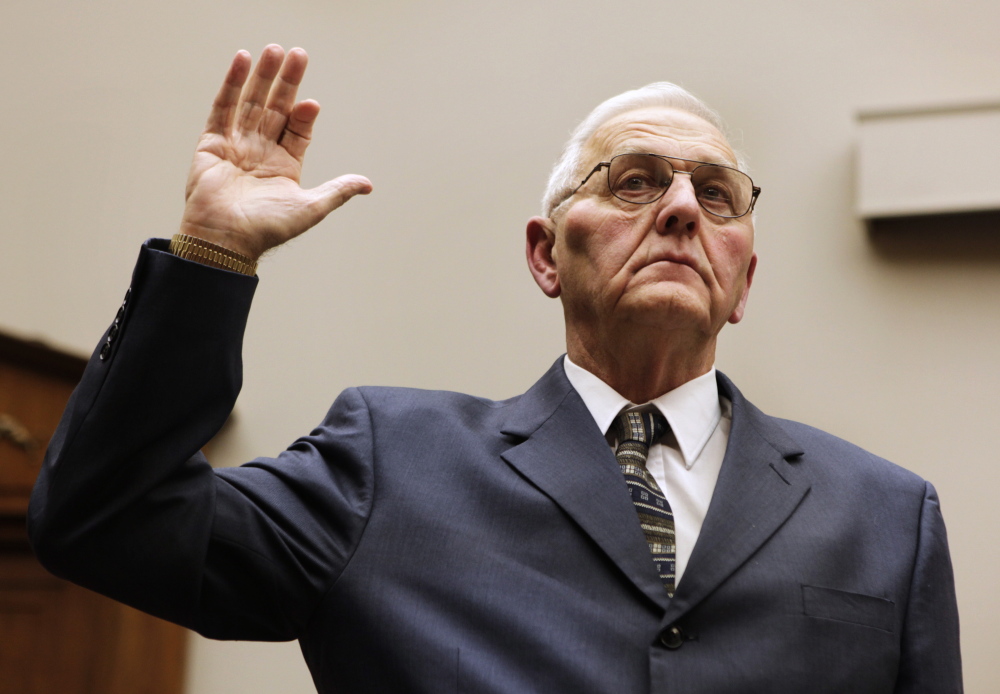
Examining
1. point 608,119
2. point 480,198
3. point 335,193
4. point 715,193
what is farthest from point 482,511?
point 480,198

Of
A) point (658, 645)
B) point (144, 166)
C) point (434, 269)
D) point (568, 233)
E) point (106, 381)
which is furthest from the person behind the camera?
point (144, 166)

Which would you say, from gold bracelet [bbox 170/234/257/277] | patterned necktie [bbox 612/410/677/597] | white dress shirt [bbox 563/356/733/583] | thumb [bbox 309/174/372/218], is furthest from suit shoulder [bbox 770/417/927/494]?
gold bracelet [bbox 170/234/257/277]

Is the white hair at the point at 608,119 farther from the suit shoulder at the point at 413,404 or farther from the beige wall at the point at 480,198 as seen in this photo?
the beige wall at the point at 480,198

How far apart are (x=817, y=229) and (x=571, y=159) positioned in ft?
4.02

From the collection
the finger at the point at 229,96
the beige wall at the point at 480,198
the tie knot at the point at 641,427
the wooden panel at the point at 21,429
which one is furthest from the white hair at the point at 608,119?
the wooden panel at the point at 21,429

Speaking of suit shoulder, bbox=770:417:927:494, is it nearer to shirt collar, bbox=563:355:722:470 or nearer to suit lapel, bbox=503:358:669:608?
shirt collar, bbox=563:355:722:470

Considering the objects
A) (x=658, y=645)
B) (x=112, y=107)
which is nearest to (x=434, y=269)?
(x=112, y=107)

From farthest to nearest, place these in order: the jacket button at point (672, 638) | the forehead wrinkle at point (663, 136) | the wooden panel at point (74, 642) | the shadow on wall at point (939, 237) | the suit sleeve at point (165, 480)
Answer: the wooden panel at point (74, 642) → the shadow on wall at point (939, 237) → the forehead wrinkle at point (663, 136) → the jacket button at point (672, 638) → the suit sleeve at point (165, 480)

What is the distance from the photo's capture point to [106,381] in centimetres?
111

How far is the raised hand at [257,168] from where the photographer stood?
1.20 metres

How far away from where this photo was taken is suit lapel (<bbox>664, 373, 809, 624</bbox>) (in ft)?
4.14

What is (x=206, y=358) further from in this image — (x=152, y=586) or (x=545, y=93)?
(x=545, y=93)

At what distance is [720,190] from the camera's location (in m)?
1.67

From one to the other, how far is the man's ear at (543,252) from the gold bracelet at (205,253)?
0.71m
